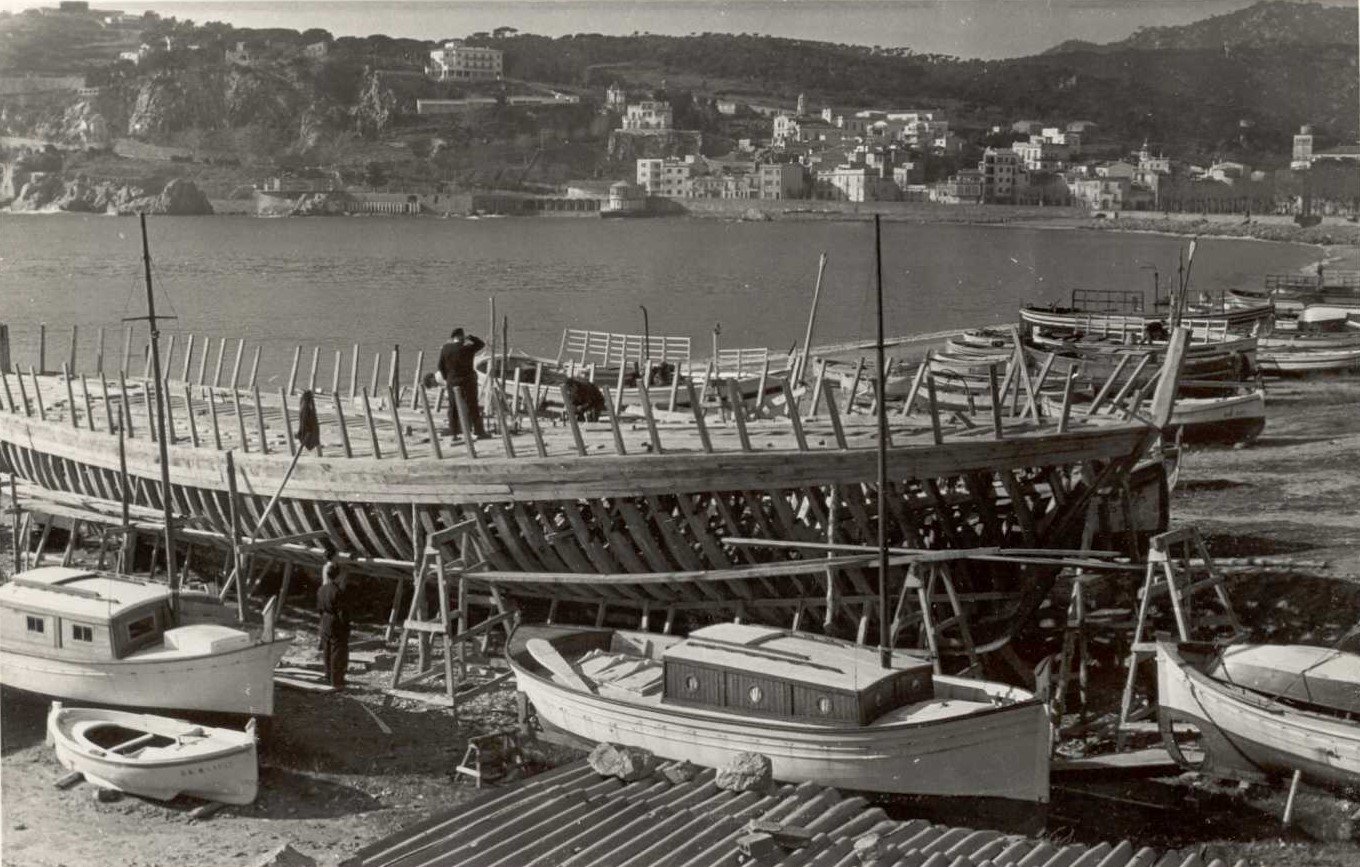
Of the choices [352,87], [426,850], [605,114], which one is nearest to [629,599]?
[426,850]

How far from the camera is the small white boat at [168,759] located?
14.0m

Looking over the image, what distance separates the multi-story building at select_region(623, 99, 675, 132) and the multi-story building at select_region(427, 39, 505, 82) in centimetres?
889

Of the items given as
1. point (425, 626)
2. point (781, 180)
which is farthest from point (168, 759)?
point (781, 180)

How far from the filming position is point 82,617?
51.1 ft

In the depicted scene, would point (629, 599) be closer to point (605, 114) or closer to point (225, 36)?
point (225, 36)

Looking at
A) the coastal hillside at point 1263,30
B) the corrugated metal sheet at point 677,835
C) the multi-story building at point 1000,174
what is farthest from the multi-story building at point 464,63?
the corrugated metal sheet at point 677,835

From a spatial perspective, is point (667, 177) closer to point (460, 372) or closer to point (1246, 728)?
point (460, 372)

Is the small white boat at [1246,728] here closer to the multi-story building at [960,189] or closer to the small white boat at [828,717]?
the small white boat at [828,717]

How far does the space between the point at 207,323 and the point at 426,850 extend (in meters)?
50.7

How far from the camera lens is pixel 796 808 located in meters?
12.5

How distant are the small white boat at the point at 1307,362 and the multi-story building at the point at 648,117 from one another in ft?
152

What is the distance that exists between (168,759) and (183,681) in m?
1.56

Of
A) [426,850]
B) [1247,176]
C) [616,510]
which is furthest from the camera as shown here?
[1247,176]

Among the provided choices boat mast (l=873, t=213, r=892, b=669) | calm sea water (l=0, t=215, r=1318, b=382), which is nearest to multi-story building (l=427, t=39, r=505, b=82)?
calm sea water (l=0, t=215, r=1318, b=382)
